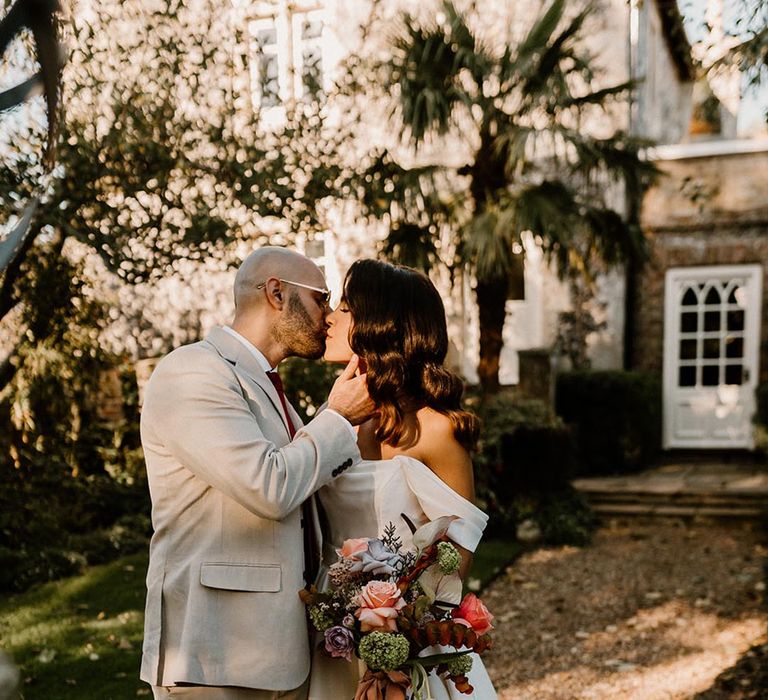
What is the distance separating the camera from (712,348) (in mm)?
12219

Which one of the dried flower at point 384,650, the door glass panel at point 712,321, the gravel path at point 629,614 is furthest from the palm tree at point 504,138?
the dried flower at point 384,650

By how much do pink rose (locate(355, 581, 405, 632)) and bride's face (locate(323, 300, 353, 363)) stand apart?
2.61ft

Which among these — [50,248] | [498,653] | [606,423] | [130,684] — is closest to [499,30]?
[606,423]

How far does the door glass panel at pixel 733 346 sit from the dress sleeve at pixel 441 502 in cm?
1093

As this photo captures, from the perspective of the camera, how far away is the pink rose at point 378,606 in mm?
2002

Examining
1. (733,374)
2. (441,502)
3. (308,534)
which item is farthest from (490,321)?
(308,534)

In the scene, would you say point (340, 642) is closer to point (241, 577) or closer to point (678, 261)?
point (241, 577)

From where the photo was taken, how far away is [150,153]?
18.5 feet

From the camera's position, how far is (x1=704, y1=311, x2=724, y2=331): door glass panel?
12188 mm

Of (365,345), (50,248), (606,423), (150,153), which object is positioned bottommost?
(606,423)

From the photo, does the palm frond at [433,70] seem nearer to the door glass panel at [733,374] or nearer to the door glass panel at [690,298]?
the door glass panel at [690,298]

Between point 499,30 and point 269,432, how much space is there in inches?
422

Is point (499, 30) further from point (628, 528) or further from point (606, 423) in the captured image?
point (628, 528)

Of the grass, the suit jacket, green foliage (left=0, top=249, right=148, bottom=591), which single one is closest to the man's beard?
the suit jacket
